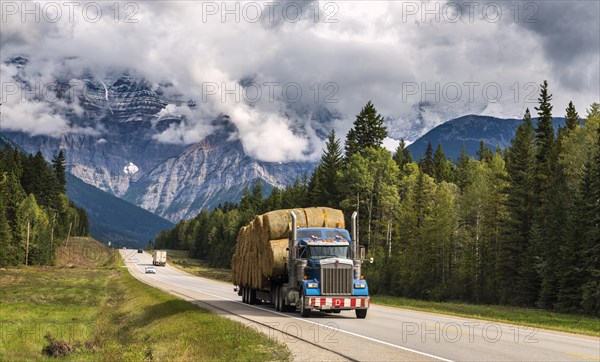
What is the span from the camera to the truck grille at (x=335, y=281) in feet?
81.5

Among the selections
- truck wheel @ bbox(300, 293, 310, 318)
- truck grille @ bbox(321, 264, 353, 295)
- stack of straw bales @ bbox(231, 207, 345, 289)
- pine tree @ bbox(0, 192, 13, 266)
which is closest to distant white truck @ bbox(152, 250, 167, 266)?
pine tree @ bbox(0, 192, 13, 266)

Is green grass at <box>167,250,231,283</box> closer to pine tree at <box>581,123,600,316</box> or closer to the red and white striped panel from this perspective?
pine tree at <box>581,123,600,316</box>

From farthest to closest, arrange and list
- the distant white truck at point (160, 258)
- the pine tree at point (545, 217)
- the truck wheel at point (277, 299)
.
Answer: the distant white truck at point (160, 258) < the pine tree at point (545, 217) < the truck wheel at point (277, 299)

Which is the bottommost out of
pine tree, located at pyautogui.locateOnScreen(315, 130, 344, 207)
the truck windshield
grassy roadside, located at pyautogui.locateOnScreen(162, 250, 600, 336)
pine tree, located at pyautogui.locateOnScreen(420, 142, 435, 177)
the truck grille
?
grassy roadside, located at pyautogui.locateOnScreen(162, 250, 600, 336)

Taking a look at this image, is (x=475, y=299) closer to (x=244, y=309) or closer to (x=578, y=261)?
(x=578, y=261)

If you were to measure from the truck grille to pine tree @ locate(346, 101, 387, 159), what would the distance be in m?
48.2

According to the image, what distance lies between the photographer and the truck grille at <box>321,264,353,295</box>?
2484 centimetres

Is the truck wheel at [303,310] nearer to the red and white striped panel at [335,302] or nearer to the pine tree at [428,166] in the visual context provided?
the red and white striped panel at [335,302]

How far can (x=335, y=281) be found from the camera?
81.7 feet

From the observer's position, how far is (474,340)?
17594 mm

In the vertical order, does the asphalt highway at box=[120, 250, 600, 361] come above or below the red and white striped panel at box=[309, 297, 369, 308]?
below

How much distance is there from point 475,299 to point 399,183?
61.8 ft

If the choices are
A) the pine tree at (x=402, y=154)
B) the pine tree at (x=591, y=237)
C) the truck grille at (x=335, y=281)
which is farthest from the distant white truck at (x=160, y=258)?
the truck grille at (x=335, y=281)

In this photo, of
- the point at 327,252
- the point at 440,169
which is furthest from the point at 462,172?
the point at 327,252
